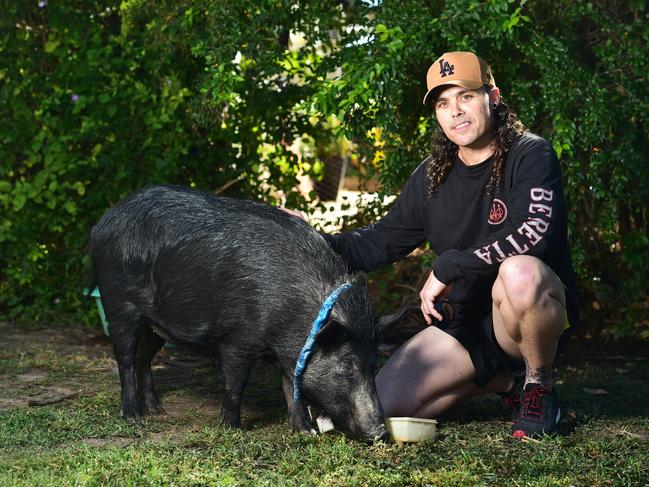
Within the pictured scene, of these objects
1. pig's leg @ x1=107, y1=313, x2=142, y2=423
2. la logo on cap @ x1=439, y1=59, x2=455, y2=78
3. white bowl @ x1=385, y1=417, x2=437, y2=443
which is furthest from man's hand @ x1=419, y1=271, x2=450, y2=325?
pig's leg @ x1=107, y1=313, x2=142, y2=423

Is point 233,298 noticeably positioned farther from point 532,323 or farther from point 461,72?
point 461,72

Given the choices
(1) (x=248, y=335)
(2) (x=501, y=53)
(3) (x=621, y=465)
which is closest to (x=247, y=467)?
(1) (x=248, y=335)

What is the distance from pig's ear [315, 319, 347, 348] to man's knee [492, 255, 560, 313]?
A: 0.65 metres

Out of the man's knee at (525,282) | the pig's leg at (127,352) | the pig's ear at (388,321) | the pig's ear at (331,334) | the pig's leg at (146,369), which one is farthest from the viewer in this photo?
the pig's leg at (146,369)

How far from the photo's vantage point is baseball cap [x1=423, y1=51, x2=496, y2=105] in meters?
3.90

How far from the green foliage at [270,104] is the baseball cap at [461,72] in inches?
32.7

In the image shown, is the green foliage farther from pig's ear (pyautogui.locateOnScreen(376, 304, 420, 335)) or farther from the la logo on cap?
pig's ear (pyautogui.locateOnScreen(376, 304, 420, 335))

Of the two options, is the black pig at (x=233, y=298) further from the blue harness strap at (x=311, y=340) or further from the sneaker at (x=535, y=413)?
the sneaker at (x=535, y=413)

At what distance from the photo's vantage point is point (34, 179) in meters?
6.36

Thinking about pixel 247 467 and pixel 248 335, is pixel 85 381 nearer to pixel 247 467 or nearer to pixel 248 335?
pixel 248 335

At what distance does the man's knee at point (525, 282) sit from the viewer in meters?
3.67

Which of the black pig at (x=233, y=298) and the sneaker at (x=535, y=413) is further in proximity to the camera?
the sneaker at (x=535, y=413)

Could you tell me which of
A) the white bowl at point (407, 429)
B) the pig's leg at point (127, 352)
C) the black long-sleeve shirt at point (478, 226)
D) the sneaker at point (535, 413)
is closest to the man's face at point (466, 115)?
the black long-sleeve shirt at point (478, 226)

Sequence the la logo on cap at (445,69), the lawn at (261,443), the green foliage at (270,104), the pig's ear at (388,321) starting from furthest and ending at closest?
the green foliage at (270,104), the la logo on cap at (445,69), the pig's ear at (388,321), the lawn at (261,443)
